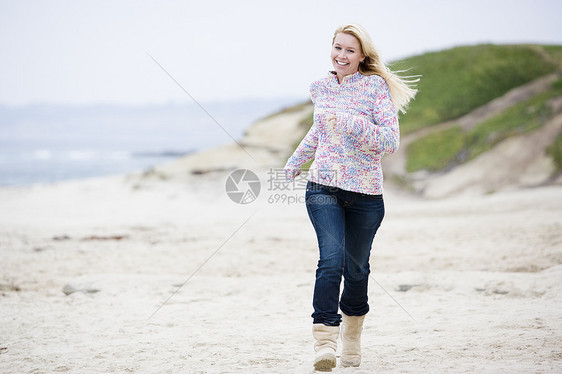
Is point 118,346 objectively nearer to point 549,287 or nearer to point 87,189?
point 549,287

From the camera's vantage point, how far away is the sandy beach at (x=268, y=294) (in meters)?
4.25

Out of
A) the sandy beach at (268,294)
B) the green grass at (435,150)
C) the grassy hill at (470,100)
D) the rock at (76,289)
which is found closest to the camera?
the sandy beach at (268,294)

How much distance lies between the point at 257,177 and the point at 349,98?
53.5 feet

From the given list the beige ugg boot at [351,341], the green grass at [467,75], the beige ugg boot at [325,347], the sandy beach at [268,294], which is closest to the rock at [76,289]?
the sandy beach at [268,294]

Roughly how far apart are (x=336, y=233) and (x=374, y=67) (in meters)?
1.08

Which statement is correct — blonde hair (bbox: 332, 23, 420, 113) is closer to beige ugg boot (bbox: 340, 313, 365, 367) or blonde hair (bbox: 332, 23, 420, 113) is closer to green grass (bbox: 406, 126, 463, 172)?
beige ugg boot (bbox: 340, 313, 365, 367)

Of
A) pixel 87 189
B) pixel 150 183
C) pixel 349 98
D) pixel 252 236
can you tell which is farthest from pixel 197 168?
pixel 349 98

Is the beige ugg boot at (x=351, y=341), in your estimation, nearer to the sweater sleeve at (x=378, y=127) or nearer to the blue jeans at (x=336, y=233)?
the blue jeans at (x=336, y=233)

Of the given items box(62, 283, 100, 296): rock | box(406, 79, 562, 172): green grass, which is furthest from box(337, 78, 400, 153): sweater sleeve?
box(406, 79, 562, 172): green grass

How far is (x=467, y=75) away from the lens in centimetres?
2408

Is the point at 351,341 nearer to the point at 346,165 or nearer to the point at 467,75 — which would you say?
the point at 346,165

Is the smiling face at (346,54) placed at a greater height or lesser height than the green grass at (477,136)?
greater

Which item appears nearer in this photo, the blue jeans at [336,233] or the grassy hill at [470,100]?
the blue jeans at [336,233]

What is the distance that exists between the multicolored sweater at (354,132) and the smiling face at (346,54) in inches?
2.7
